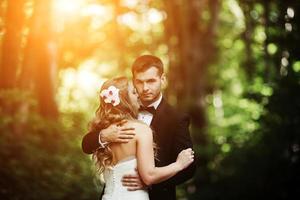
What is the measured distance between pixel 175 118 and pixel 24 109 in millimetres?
6893

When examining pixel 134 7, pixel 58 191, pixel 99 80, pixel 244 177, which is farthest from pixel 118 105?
pixel 99 80

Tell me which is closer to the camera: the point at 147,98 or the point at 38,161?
the point at 147,98

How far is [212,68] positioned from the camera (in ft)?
99.1

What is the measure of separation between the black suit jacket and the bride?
0.44ft

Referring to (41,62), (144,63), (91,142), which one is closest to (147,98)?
(144,63)

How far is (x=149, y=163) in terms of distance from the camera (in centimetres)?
575

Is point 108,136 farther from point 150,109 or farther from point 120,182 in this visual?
point 150,109

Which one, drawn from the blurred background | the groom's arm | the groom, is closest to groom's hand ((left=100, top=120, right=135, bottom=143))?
the groom's arm

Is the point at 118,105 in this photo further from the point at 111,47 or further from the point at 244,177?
the point at 111,47

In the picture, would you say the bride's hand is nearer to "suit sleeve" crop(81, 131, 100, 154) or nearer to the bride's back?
the bride's back

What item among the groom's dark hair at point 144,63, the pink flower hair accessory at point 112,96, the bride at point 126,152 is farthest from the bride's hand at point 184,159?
the groom's dark hair at point 144,63

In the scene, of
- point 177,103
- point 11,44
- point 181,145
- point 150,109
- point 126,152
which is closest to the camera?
point 126,152

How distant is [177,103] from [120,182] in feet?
61.1

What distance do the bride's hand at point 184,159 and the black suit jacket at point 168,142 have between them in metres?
0.14
